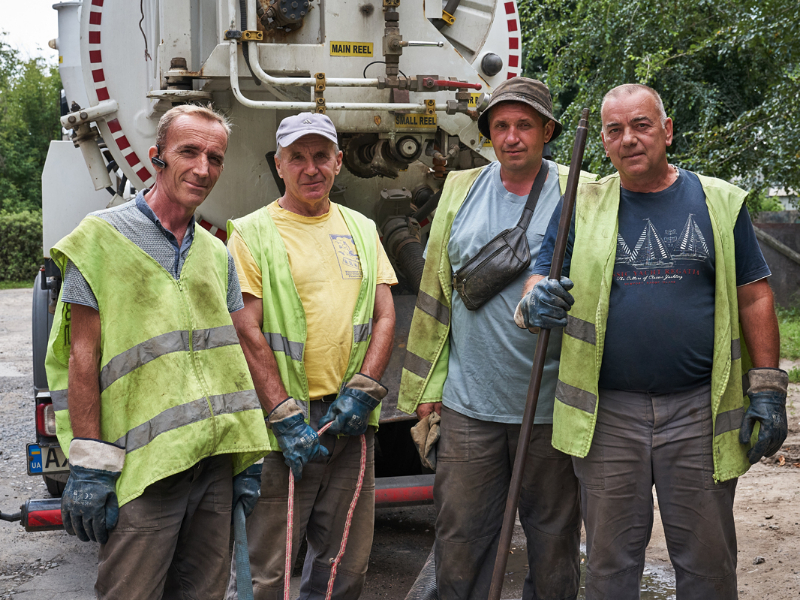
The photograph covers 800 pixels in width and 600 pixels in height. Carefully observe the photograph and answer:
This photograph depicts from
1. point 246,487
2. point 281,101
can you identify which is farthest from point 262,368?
point 281,101

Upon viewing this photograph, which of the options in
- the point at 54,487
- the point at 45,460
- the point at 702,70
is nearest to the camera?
the point at 45,460

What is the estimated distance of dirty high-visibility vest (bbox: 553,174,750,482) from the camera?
2408 millimetres

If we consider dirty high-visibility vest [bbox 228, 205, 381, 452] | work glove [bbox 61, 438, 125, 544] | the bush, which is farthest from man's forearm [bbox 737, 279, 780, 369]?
the bush

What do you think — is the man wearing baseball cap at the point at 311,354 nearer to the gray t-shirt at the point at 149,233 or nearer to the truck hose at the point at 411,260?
the gray t-shirt at the point at 149,233

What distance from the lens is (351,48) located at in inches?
136

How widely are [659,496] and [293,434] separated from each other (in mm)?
1100

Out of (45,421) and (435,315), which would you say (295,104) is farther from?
(45,421)

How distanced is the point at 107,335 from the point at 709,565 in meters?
1.75

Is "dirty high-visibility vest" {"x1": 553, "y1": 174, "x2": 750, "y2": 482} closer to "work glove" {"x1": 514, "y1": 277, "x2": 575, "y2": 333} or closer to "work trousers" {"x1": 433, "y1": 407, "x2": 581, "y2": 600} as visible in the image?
"work glove" {"x1": 514, "y1": 277, "x2": 575, "y2": 333}

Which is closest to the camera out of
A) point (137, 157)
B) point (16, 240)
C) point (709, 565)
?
point (709, 565)

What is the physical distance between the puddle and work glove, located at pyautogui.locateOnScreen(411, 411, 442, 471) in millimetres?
960

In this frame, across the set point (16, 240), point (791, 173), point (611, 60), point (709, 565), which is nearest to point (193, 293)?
point (709, 565)

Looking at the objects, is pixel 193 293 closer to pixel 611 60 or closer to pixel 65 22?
pixel 65 22

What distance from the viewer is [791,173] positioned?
650 cm
